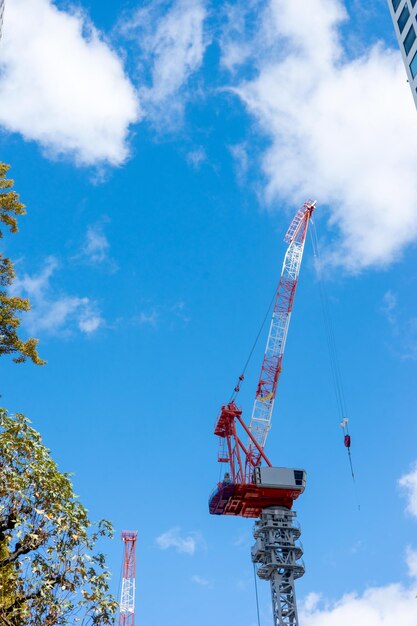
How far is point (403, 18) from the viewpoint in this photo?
4675 cm

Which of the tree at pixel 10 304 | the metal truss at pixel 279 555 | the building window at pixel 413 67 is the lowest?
the tree at pixel 10 304

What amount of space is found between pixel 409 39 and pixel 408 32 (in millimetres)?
507

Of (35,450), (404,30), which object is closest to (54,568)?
(35,450)

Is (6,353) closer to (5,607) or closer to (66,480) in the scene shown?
(66,480)

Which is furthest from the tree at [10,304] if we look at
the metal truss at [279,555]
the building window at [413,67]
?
the metal truss at [279,555]

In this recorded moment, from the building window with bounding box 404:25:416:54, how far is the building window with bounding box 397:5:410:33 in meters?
1.14

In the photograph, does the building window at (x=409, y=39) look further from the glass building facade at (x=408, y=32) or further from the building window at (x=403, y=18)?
the building window at (x=403, y=18)

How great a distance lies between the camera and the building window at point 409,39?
4504 cm

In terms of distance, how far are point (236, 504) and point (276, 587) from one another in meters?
11.3

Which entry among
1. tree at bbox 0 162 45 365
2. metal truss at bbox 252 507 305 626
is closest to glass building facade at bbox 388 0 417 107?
tree at bbox 0 162 45 365

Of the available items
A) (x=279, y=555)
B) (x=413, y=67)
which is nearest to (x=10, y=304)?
(x=413, y=67)

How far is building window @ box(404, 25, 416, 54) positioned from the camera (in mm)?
45037

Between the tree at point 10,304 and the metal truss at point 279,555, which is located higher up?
the metal truss at point 279,555

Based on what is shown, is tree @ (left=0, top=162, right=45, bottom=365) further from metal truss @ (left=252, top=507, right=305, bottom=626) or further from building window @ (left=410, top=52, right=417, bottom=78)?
metal truss @ (left=252, top=507, right=305, bottom=626)
